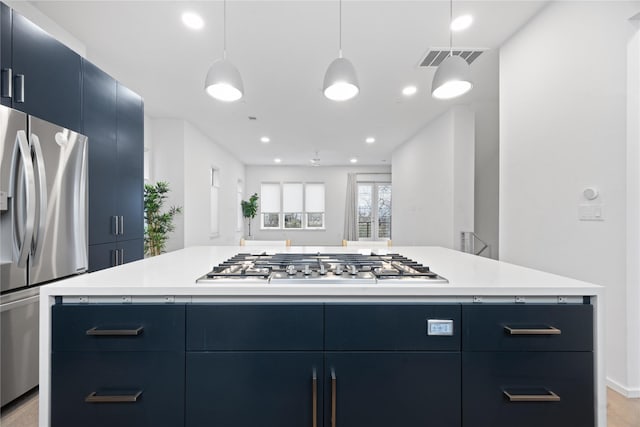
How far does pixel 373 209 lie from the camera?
9.91 metres

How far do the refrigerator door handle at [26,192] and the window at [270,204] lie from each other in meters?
8.36

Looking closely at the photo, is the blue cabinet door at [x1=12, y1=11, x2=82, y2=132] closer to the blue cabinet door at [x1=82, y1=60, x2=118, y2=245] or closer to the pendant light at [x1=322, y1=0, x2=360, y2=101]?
the blue cabinet door at [x1=82, y1=60, x2=118, y2=245]

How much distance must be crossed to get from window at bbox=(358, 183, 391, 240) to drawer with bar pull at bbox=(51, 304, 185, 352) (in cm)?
907

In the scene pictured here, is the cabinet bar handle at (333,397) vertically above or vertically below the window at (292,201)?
below

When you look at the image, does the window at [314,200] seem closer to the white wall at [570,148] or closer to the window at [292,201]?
the window at [292,201]

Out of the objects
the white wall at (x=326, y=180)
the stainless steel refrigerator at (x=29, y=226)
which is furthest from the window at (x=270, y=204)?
the stainless steel refrigerator at (x=29, y=226)

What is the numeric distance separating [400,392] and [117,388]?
3.20 ft

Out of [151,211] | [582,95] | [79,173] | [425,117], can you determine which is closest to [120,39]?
[79,173]

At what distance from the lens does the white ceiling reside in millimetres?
2484

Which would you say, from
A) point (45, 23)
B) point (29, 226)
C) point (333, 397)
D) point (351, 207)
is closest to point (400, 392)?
point (333, 397)

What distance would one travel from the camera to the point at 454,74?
1.68 metres

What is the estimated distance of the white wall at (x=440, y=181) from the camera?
468cm

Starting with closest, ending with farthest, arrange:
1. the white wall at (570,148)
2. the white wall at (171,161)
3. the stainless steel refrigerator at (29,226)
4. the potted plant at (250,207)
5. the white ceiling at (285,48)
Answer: the stainless steel refrigerator at (29,226) → the white wall at (570,148) → the white ceiling at (285,48) → the white wall at (171,161) → the potted plant at (250,207)

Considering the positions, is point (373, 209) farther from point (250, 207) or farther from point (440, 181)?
point (440, 181)
